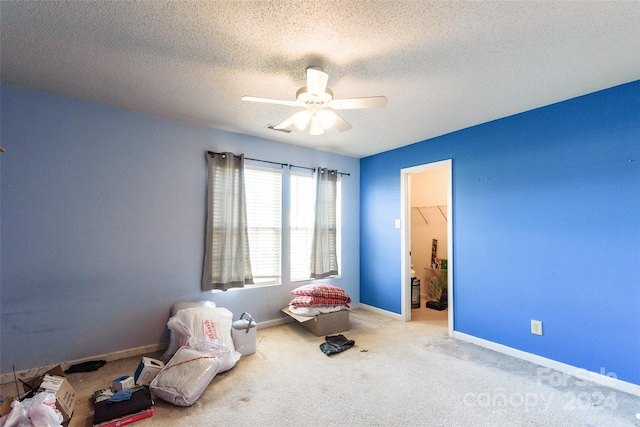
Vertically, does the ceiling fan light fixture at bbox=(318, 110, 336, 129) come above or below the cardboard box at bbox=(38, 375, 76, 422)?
above

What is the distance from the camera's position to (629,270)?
2340mm

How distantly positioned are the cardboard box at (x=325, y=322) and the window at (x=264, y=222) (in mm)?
667

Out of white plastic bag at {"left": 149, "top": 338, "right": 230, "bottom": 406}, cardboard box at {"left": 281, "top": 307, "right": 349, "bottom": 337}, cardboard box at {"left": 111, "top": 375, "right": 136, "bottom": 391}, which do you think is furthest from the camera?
cardboard box at {"left": 281, "top": 307, "right": 349, "bottom": 337}

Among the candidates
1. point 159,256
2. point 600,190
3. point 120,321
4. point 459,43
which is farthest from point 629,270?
point 120,321

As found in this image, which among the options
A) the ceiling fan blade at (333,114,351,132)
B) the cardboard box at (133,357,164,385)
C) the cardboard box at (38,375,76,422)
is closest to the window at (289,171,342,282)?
the ceiling fan blade at (333,114,351,132)

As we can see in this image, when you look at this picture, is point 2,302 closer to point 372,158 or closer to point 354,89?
point 354,89

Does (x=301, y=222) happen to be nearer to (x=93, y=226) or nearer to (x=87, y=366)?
(x=93, y=226)

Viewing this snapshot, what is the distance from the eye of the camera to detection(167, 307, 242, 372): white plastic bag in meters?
2.63

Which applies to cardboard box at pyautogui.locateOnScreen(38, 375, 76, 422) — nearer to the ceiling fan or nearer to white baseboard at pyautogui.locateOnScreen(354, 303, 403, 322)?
the ceiling fan

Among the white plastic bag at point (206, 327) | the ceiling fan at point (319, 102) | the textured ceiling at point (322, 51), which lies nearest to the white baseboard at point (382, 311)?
the white plastic bag at point (206, 327)

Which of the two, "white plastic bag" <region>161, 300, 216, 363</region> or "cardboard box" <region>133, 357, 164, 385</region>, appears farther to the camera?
"white plastic bag" <region>161, 300, 216, 363</region>

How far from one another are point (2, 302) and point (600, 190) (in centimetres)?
523

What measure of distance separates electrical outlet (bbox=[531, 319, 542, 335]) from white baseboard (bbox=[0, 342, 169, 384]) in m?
3.81

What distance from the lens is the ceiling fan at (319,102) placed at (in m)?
1.91
